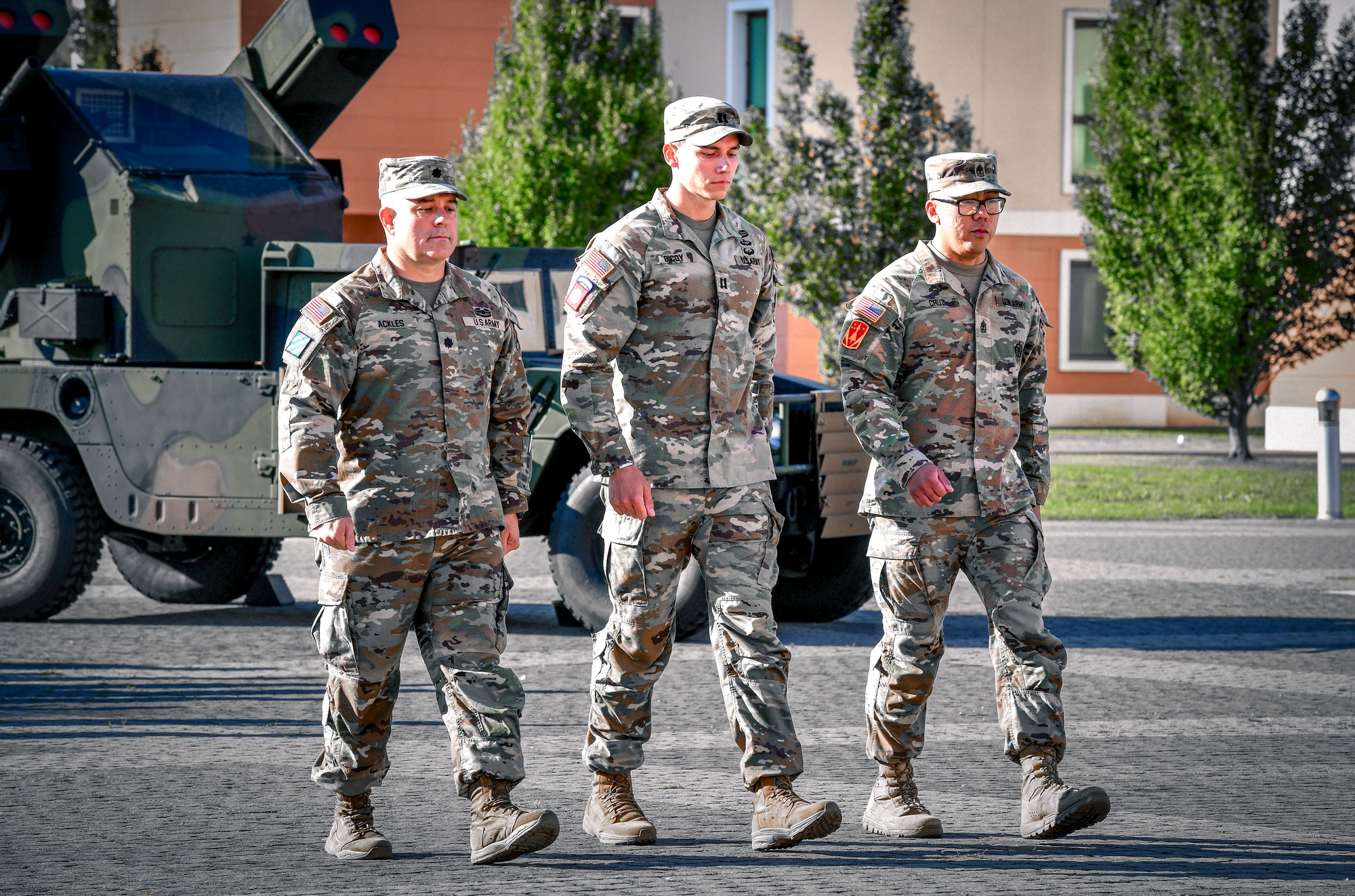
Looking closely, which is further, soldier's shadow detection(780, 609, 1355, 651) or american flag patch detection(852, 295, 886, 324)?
soldier's shadow detection(780, 609, 1355, 651)

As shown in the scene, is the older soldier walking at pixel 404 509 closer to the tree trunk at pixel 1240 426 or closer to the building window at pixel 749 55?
the tree trunk at pixel 1240 426

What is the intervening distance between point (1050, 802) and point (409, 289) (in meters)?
2.26

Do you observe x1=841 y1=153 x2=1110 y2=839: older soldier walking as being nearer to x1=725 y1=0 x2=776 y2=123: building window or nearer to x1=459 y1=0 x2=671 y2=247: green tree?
x1=459 y1=0 x2=671 y2=247: green tree

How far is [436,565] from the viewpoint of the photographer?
494 centimetres

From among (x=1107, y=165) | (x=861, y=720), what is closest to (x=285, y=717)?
(x=861, y=720)

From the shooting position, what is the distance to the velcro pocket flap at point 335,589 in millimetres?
4848

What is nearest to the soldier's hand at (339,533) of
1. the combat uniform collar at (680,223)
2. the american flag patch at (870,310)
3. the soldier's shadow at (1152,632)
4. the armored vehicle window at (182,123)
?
the combat uniform collar at (680,223)

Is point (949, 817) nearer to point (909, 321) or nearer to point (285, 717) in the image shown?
point (909, 321)

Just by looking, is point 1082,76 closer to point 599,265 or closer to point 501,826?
point 599,265

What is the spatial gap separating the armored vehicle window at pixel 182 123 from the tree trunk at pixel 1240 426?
15.6 metres

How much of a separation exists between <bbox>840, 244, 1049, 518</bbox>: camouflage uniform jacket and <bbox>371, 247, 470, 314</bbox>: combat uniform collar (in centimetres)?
112

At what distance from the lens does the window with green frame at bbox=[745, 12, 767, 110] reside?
3175 cm

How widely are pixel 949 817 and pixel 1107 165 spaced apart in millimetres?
18912

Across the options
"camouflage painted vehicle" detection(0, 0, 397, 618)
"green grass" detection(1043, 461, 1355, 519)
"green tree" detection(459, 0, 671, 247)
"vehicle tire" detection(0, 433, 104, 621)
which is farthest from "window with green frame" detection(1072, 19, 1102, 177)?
"vehicle tire" detection(0, 433, 104, 621)
